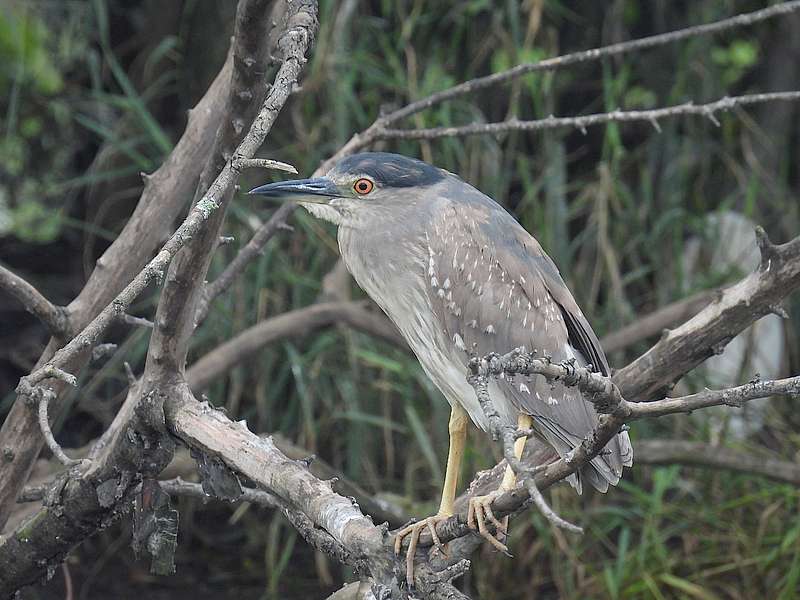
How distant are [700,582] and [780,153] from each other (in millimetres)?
1791

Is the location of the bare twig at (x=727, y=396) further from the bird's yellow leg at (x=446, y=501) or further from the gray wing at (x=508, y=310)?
the gray wing at (x=508, y=310)

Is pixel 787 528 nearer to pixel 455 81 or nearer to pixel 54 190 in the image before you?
pixel 455 81

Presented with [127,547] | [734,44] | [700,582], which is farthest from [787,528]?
[127,547]

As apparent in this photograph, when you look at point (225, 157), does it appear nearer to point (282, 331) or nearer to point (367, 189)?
point (367, 189)

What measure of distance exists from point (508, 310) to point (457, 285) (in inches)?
4.5

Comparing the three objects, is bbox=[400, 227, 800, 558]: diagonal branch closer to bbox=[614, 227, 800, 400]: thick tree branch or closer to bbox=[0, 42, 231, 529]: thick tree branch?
bbox=[614, 227, 800, 400]: thick tree branch

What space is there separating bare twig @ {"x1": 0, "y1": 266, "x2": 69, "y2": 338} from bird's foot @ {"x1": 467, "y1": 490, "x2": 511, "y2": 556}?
0.94 metres

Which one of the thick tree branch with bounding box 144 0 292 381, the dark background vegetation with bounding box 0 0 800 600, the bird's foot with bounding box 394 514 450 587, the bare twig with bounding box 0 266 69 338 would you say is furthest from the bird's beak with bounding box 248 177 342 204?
the dark background vegetation with bounding box 0 0 800 600

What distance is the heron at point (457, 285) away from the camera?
2.07 meters

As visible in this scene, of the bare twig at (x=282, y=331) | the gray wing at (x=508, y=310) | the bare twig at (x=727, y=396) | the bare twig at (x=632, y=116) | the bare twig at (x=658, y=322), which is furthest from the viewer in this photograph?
the bare twig at (x=658, y=322)

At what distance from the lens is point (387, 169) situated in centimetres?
211

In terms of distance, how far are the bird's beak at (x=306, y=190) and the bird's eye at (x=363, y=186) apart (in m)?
0.04

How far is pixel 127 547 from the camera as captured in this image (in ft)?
12.8

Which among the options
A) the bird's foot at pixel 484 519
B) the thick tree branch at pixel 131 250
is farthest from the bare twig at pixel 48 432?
the bird's foot at pixel 484 519
